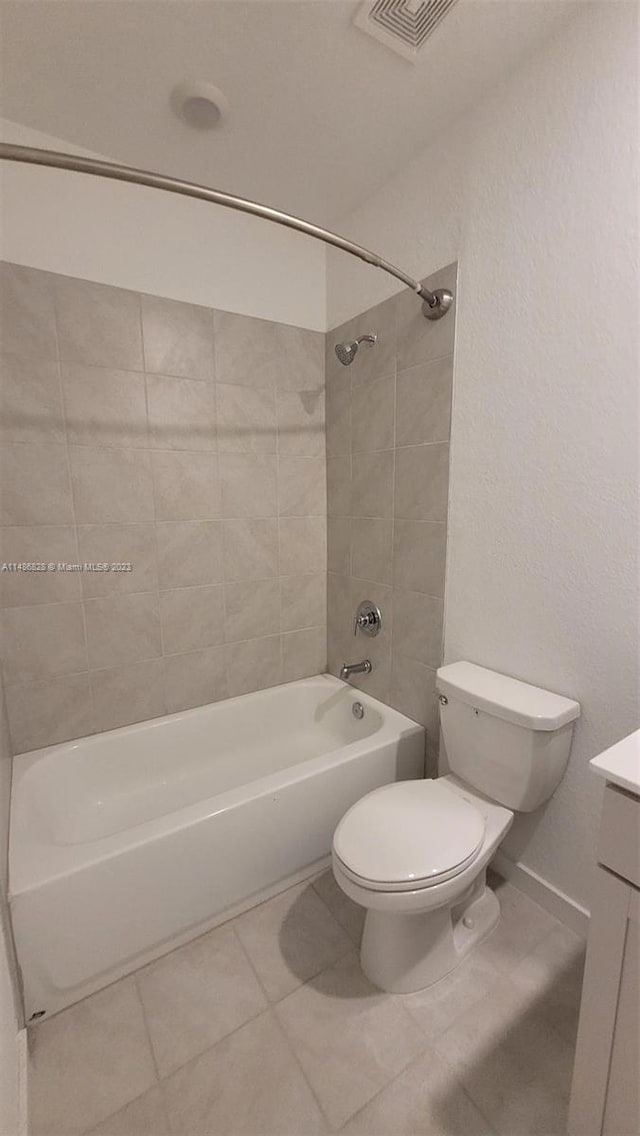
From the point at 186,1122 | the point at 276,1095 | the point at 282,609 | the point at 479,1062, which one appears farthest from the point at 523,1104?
the point at 282,609

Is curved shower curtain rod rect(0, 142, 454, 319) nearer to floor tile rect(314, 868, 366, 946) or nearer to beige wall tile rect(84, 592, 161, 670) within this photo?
beige wall tile rect(84, 592, 161, 670)

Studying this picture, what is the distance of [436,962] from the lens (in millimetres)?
1208

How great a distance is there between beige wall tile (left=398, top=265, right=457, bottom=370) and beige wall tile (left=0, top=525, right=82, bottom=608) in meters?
1.33

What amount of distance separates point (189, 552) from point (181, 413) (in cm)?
53

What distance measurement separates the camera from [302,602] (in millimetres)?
2145

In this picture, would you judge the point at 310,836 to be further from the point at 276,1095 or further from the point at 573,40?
the point at 573,40

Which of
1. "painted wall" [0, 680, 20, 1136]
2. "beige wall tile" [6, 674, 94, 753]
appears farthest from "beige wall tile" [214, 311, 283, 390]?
"painted wall" [0, 680, 20, 1136]

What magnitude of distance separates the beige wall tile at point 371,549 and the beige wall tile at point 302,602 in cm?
25

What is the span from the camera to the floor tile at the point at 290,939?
122cm

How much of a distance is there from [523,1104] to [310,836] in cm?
74

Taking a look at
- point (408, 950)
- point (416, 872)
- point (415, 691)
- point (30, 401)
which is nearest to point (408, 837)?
point (416, 872)

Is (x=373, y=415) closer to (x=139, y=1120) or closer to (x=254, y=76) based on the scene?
(x=254, y=76)

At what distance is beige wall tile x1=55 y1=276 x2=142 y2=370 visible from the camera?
1498mm

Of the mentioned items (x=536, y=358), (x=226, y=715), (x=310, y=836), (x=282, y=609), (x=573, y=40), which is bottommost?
(x=310, y=836)
